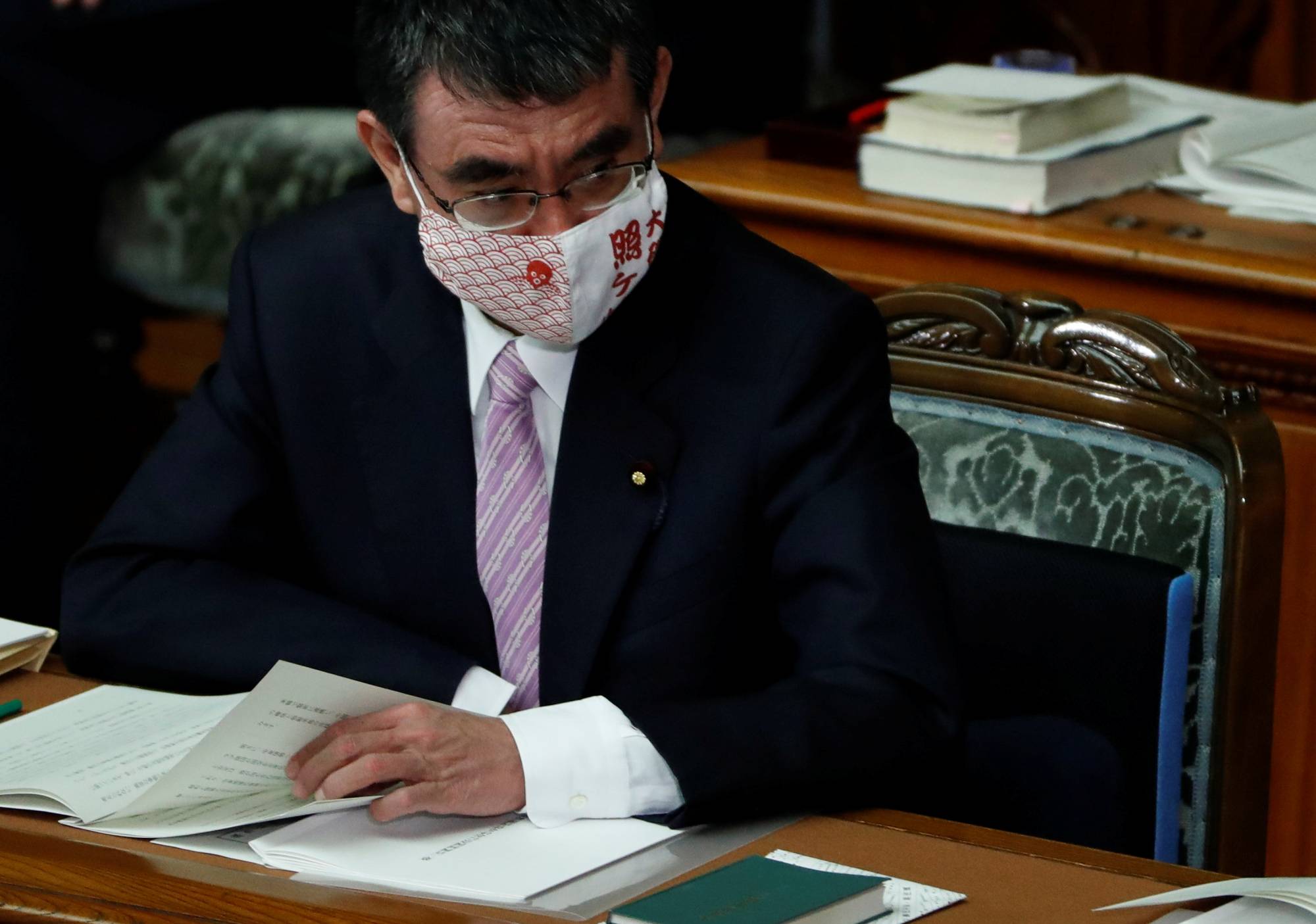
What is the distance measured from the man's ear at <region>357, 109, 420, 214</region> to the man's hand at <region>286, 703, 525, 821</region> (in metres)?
0.50

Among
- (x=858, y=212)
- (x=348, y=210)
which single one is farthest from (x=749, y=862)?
(x=858, y=212)

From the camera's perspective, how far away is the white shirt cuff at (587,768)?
1.32 metres

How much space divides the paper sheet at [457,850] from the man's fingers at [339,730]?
41 millimetres

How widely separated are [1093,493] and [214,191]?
2.42 meters

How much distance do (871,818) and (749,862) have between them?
7.6 inches

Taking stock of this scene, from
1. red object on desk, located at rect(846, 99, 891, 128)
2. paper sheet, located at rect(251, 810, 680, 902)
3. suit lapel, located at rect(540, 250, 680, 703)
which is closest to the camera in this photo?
paper sheet, located at rect(251, 810, 680, 902)

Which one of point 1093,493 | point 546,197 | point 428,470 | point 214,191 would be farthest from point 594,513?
point 214,191

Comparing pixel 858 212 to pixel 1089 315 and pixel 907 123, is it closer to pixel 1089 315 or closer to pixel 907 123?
pixel 907 123

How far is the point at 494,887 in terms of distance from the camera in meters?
1.20

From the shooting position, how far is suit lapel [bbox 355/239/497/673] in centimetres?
165

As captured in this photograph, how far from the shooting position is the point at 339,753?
1304 millimetres

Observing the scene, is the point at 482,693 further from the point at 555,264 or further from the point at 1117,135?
the point at 1117,135

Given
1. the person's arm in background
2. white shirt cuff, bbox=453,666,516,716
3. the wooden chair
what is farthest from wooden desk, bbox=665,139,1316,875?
white shirt cuff, bbox=453,666,516,716

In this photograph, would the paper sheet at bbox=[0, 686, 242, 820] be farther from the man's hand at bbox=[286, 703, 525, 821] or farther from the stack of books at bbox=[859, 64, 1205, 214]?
the stack of books at bbox=[859, 64, 1205, 214]
